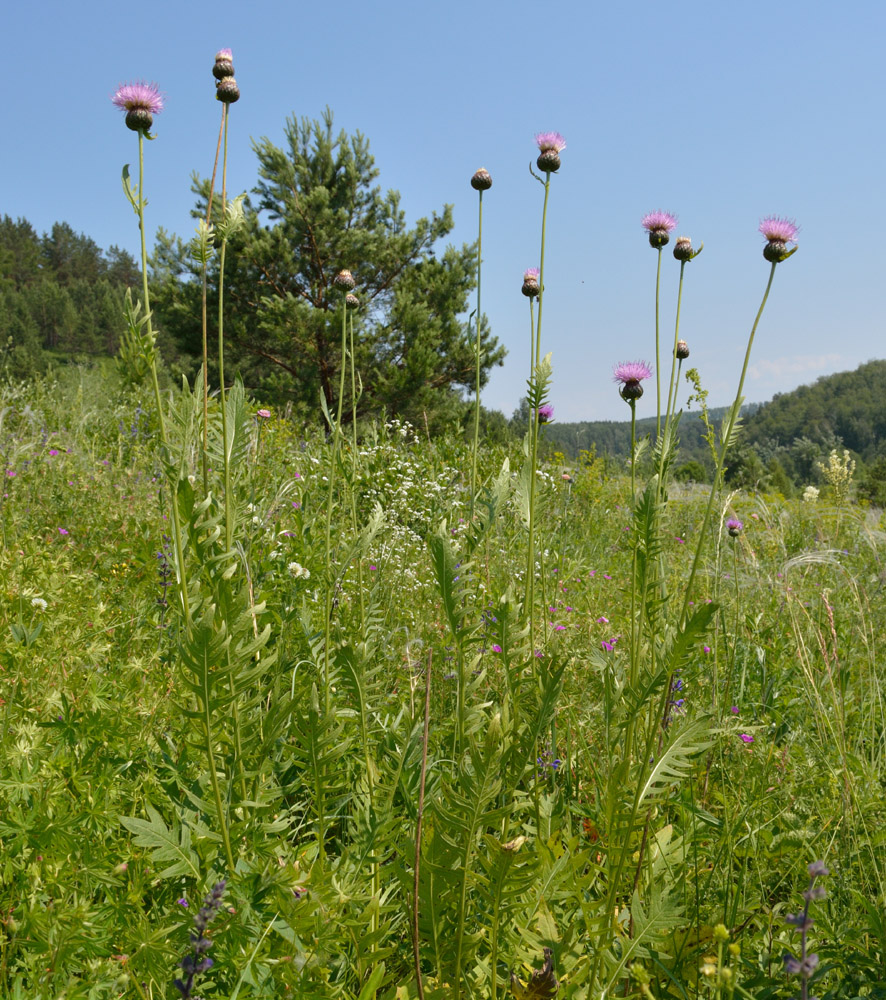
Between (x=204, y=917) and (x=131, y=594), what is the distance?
7.74 feet

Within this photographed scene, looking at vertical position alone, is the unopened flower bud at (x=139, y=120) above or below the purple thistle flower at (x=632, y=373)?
above

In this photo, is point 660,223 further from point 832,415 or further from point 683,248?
point 832,415

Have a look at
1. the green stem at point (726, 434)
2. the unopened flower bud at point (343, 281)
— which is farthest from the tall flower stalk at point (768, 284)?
the unopened flower bud at point (343, 281)

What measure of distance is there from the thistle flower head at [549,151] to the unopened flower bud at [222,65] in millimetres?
730

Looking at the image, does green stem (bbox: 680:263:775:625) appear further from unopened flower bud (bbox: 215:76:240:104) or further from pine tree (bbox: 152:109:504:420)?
pine tree (bbox: 152:109:504:420)

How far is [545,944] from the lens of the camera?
1124mm

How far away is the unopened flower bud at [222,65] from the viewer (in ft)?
4.75

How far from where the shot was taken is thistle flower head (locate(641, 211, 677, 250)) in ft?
5.38

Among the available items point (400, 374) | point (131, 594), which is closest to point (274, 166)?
point (400, 374)

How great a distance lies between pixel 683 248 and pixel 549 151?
1.31 ft

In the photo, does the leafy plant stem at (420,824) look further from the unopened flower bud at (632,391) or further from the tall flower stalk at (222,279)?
the unopened flower bud at (632,391)

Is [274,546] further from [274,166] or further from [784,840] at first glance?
[274,166]

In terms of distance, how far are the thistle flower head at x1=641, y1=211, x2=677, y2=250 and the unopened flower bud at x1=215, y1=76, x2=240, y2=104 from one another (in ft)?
3.26

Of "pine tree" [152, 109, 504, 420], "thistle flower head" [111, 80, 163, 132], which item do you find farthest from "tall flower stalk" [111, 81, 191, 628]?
"pine tree" [152, 109, 504, 420]
